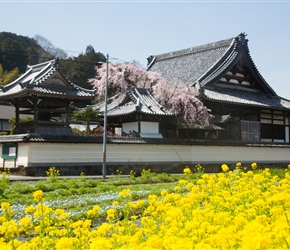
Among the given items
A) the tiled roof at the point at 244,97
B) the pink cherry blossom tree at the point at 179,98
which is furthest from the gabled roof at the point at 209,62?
the pink cherry blossom tree at the point at 179,98

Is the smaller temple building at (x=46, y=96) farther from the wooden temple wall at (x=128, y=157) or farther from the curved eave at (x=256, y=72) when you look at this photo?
the curved eave at (x=256, y=72)

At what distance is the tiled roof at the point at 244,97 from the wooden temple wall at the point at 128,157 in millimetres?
3177

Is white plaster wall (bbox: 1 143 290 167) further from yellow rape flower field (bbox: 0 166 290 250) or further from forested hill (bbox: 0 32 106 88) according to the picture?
forested hill (bbox: 0 32 106 88)

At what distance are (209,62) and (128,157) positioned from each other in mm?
12531

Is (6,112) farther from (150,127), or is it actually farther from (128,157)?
(128,157)

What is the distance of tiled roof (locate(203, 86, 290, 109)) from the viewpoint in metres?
28.2

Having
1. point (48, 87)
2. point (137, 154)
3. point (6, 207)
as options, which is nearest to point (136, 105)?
point (137, 154)

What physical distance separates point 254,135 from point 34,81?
16.4 meters

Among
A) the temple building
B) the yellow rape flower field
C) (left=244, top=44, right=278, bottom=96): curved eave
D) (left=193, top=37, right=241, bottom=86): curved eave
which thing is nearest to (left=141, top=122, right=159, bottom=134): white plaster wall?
the temple building

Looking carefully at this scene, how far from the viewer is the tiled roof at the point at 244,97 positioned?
92.6 ft

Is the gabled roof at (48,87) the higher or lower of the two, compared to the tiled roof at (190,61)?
lower

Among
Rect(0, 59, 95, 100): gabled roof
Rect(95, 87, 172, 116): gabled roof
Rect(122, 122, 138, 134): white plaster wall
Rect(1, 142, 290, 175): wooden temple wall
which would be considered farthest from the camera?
Rect(122, 122, 138, 134): white plaster wall

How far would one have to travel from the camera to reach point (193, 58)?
3462 centimetres

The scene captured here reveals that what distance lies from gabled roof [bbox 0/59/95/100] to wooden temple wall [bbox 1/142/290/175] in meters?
2.66
